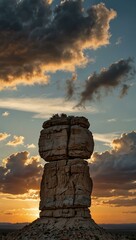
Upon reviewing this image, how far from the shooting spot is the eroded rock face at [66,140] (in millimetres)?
46188

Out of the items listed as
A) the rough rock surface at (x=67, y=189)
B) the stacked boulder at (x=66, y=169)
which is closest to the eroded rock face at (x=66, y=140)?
the stacked boulder at (x=66, y=169)

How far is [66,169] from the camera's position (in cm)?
4591

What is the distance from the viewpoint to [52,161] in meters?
47.6

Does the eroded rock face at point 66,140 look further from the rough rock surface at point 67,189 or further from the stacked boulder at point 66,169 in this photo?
the rough rock surface at point 67,189

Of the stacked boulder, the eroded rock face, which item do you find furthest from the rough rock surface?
the eroded rock face

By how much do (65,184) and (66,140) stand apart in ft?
16.2

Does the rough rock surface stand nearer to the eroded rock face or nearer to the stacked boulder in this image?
the stacked boulder

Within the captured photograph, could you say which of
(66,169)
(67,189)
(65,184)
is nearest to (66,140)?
(66,169)

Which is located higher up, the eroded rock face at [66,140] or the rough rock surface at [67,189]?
the eroded rock face at [66,140]

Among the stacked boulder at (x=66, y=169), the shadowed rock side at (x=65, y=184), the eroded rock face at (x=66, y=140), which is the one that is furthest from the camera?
the eroded rock face at (x=66, y=140)

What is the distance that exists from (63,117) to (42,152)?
15.7 feet

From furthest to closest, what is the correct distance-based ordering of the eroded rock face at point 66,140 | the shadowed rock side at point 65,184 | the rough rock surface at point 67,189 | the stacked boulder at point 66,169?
1. the eroded rock face at point 66,140
2. the stacked boulder at point 66,169
3. the rough rock surface at point 67,189
4. the shadowed rock side at point 65,184

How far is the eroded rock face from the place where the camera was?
46188mm

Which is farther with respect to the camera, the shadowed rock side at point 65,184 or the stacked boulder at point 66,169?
the stacked boulder at point 66,169
